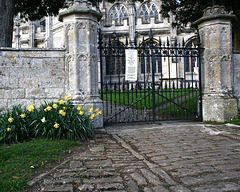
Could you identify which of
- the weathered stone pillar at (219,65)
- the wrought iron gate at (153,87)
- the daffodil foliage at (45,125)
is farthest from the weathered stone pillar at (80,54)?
the weathered stone pillar at (219,65)

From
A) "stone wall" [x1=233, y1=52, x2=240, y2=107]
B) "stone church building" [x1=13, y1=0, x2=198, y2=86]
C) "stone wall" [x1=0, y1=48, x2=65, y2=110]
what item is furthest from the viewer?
"stone church building" [x1=13, y1=0, x2=198, y2=86]

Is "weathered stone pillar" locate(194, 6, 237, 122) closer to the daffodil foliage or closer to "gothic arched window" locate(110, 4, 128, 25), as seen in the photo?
the daffodil foliage

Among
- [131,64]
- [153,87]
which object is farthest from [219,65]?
[131,64]

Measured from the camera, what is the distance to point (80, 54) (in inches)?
229

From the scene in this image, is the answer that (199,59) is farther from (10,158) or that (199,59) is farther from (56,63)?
(10,158)

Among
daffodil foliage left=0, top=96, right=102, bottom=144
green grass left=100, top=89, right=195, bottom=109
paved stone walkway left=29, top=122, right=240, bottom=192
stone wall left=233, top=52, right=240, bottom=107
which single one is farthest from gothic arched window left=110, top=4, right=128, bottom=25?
paved stone walkway left=29, top=122, right=240, bottom=192

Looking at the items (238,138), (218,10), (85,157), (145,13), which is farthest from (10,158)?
(145,13)

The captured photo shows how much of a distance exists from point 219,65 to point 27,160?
5.99 metres

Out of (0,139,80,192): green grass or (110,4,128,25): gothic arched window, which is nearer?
(0,139,80,192): green grass

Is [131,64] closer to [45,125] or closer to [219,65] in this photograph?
[219,65]

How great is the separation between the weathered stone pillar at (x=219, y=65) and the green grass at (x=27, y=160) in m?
4.57

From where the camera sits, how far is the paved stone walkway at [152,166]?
8.43 ft

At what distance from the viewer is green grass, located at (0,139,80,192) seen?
2.59 m

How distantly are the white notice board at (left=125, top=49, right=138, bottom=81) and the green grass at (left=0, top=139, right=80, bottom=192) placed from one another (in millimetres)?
3141
